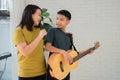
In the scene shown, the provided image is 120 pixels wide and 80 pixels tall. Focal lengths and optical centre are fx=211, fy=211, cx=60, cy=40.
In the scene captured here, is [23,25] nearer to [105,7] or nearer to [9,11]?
[9,11]

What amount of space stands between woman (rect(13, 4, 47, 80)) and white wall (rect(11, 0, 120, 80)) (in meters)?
1.37

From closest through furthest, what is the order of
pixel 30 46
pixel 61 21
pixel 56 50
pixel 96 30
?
pixel 30 46 < pixel 56 50 < pixel 61 21 < pixel 96 30

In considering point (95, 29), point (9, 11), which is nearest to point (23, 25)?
point (9, 11)

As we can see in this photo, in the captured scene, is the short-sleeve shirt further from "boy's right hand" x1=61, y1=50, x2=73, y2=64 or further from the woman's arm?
the woman's arm

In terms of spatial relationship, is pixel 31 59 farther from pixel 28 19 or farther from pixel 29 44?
pixel 28 19

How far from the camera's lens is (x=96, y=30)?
2.97 meters

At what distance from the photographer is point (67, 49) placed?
5.80 ft

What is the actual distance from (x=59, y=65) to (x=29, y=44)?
315 millimetres

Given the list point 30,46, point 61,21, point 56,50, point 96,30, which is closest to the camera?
point 30,46

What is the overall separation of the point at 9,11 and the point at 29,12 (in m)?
1.33

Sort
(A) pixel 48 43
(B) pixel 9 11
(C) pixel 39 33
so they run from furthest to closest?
1. (B) pixel 9 11
2. (A) pixel 48 43
3. (C) pixel 39 33

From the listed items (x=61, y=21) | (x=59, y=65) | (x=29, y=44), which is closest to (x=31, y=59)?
(x=29, y=44)

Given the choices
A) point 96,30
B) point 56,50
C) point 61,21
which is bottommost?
point 96,30

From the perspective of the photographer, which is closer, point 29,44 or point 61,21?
point 29,44
